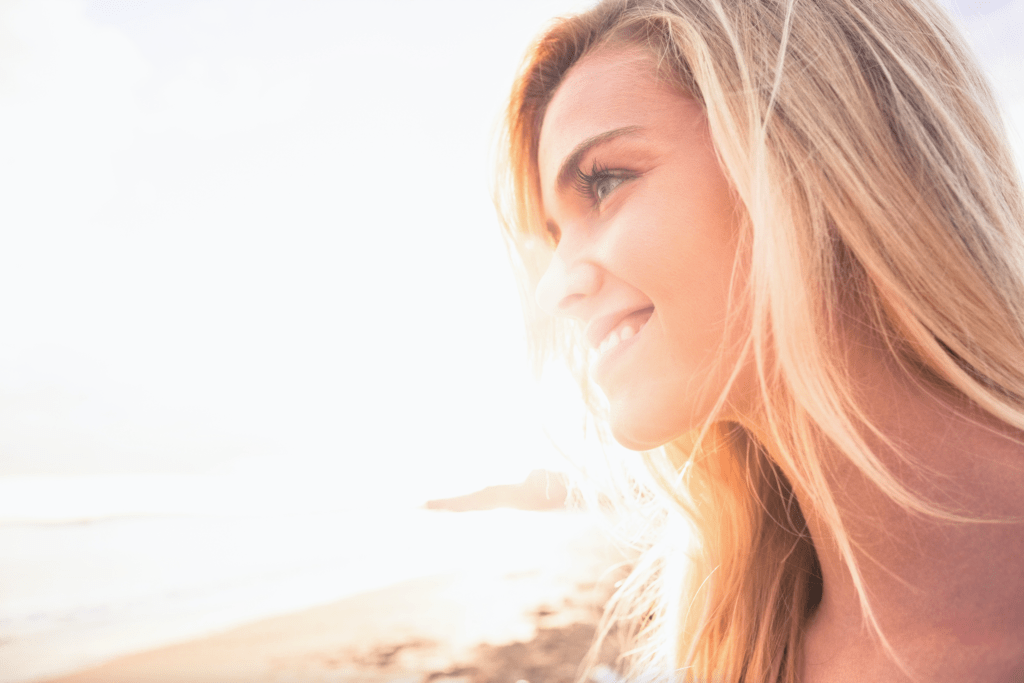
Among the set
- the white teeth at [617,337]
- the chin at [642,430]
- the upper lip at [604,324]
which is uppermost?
the upper lip at [604,324]

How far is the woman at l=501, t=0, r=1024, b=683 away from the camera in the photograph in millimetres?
924

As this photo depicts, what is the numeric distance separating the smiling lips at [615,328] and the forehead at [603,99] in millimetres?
304

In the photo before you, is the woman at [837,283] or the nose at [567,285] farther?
the nose at [567,285]

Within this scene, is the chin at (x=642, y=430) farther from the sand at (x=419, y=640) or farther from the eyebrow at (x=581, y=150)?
the sand at (x=419, y=640)

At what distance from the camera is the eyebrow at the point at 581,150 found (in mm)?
1043

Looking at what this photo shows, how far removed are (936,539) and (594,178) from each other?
792 mm

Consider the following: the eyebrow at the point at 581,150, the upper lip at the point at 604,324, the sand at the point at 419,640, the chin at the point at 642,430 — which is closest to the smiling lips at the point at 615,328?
the upper lip at the point at 604,324

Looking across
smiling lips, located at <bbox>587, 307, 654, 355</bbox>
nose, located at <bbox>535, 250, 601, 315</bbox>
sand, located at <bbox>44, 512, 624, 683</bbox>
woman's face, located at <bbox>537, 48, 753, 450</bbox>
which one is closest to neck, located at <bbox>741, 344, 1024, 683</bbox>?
woman's face, located at <bbox>537, 48, 753, 450</bbox>

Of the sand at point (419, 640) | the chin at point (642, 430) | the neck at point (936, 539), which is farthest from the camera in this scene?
the sand at point (419, 640)

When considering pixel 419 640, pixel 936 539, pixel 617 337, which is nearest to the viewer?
pixel 936 539

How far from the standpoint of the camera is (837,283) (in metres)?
0.99

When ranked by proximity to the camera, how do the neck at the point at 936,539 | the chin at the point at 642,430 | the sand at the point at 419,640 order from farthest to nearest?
the sand at the point at 419,640 → the chin at the point at 642,430 → the neck at the point at 936,539

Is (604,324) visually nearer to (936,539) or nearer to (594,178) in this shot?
(594,178)

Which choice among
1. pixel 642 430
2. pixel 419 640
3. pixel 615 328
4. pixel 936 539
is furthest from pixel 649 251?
pixel 419 640
